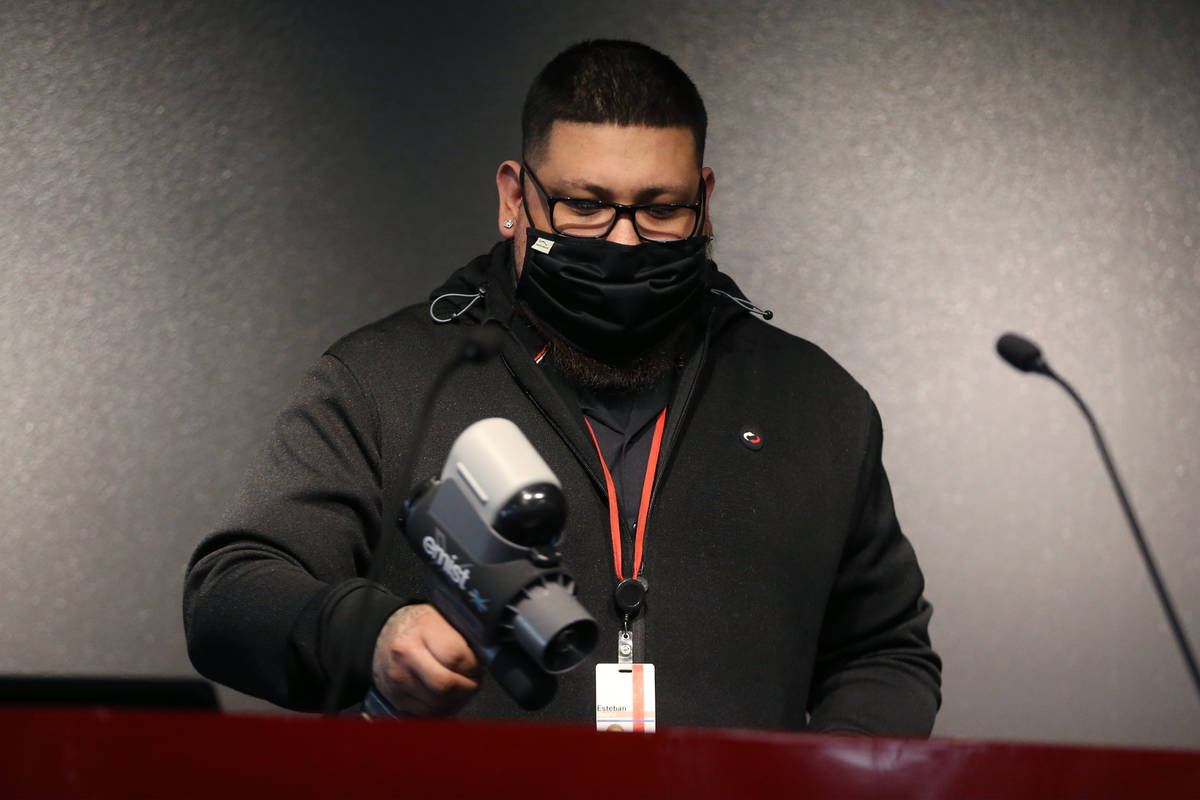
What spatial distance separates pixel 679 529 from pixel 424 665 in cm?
56

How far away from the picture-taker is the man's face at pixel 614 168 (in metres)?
1.64

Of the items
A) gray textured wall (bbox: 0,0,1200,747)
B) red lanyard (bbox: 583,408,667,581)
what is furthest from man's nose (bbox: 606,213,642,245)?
gray textured wall (bbox: 0,0,1200,747)

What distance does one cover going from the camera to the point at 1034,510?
2.31 m

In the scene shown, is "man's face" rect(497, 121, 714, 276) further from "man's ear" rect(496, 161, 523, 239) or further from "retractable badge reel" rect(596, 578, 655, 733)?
"retractable badge reel" rect(596, 578, 655, 733)

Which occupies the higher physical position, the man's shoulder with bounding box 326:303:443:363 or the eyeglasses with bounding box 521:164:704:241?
the eyeglasses with bounding box 521:164:704:241

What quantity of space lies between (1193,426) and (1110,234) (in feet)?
1.29

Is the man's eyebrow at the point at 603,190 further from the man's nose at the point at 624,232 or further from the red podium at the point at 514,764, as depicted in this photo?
the red podium at the point at 514,764

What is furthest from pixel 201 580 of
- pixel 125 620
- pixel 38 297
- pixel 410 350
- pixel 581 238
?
pixel 38 297

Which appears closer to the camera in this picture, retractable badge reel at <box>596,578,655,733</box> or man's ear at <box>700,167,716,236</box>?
retractable badge reel at <box>596,578,655,733</box>

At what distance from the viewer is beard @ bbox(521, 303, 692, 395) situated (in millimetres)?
1681

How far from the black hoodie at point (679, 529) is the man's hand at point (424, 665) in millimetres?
196

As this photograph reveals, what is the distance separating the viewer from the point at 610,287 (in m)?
1.60

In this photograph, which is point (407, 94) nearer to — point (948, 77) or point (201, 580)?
point (948, 77)

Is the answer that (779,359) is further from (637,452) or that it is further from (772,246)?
(772,246)
